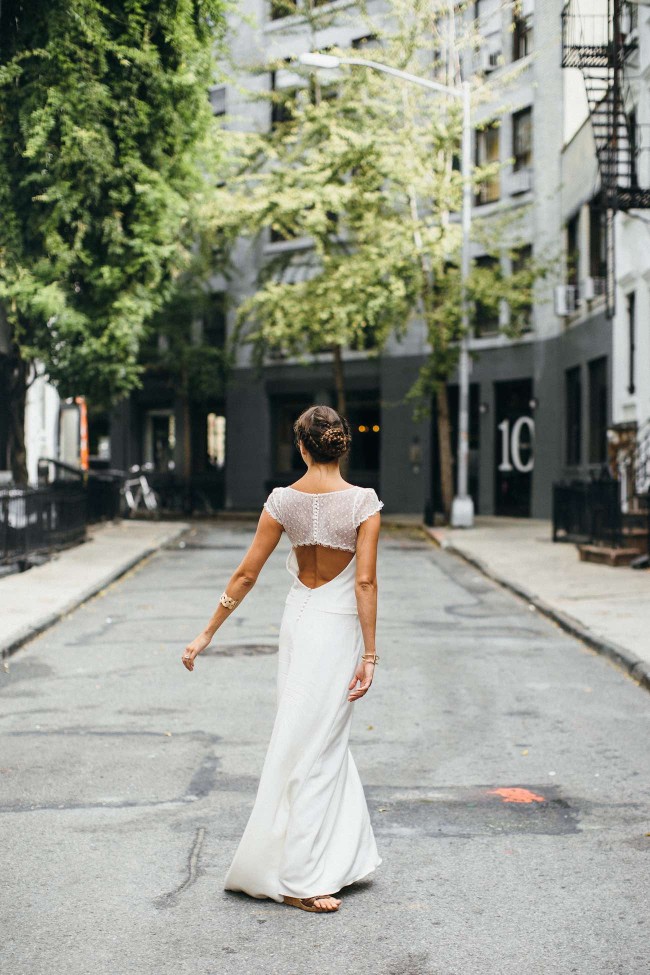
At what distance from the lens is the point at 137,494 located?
117 ft

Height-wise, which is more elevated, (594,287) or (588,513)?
(594,287)

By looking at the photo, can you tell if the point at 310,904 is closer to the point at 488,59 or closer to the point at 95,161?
the point at 95,161

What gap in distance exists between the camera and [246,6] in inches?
1571

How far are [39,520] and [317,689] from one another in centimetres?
1535

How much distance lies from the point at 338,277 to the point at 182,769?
23.4m

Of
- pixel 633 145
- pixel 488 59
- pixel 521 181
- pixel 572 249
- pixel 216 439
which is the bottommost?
pixel 216 439

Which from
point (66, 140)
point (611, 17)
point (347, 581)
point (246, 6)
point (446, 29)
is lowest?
point (347, 581)

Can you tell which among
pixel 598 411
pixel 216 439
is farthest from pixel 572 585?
pixel 216 439

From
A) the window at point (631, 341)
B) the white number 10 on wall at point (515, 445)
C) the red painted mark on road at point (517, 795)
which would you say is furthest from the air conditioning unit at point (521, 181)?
the red painted mark on road at point (517, 795)

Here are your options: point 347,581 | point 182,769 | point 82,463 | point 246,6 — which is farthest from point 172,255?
point 246,6

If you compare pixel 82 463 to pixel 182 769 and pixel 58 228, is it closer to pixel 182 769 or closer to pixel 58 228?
pixel 58 228

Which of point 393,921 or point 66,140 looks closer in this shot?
point 393,921

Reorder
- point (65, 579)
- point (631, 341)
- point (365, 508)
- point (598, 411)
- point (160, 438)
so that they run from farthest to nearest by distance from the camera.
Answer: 1. point (160, 438)
2. point (598, 411)
3. point (631, 341)
4. point (65, 579)
5. point (365, 508)

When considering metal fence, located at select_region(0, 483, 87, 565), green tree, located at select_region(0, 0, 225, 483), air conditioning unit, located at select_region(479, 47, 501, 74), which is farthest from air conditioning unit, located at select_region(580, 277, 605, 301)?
metal fence, located at select_region(0, 483, 87, 565)
